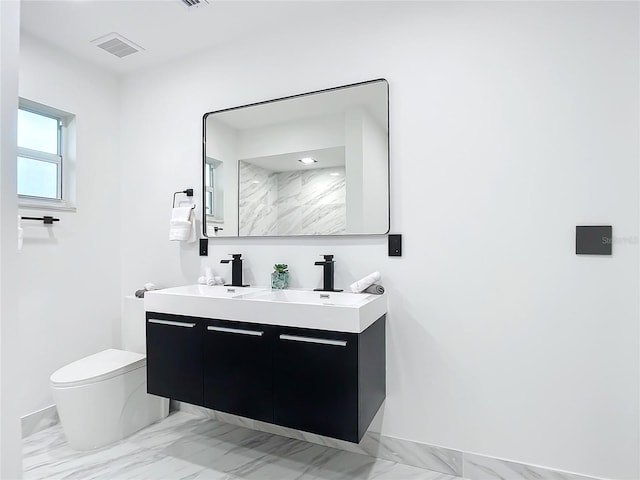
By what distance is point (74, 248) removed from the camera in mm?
2574

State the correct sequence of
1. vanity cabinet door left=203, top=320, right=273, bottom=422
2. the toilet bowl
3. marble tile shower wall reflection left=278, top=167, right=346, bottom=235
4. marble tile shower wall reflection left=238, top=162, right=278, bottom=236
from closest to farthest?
vanity cabinet door left=203, top=320, right=273, bottom=422
the toilet bowl
marble tile shower wall reflection left=278, top=167, right=346, bottom=235
marble tile shower wall reflection left=238, top=162, right=278, bottom=236

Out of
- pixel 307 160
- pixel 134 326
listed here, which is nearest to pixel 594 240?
pixel 307 160

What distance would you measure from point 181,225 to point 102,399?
113 cm

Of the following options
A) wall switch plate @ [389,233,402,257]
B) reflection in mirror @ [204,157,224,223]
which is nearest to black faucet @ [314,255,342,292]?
wall switch plate @ [389,233,402,257]

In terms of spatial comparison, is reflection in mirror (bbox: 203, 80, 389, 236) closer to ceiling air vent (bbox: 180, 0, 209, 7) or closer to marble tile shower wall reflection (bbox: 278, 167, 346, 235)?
marble tile shower wall reflection (bbox: 278, 167, 346, 235)

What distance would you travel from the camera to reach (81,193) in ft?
8.62

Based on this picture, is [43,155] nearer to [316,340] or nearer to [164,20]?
[164,20]

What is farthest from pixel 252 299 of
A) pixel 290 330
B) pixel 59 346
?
pixel 59 346

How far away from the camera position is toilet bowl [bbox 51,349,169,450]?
2.02 metres

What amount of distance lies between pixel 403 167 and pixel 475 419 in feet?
4.39

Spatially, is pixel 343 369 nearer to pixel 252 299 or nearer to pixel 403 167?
pixel 252 299

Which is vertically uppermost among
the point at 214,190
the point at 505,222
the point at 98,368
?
the point at 214,190

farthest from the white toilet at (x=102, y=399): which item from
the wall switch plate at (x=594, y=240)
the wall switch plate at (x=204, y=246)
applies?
the wall switch plate at (x=594, y=240)

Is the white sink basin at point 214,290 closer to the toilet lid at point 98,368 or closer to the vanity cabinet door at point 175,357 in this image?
the vanity cabinet door at point 175,357
